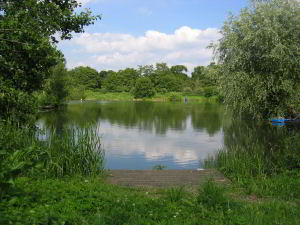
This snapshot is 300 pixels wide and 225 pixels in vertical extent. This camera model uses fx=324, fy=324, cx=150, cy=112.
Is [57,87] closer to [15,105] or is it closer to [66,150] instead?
[15,105]

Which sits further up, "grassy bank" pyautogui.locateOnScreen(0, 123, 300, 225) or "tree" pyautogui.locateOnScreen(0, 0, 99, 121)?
"tree" pyautogui.locateOnScreen(0, 0, 99, 121)

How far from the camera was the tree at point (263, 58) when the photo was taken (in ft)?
52.7

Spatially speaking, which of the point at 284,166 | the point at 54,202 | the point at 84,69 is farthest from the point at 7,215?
the point at 84,69

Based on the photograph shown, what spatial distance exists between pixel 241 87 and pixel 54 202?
572 inches

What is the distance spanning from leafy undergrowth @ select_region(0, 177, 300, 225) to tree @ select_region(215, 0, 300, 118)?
12.4 metres

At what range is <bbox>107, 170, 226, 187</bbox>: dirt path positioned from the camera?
248 inches

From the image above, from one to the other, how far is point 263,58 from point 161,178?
1236cm

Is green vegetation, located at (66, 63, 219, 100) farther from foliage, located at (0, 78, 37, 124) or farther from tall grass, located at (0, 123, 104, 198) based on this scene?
tall grass, located at (0, 123, 104, 198)

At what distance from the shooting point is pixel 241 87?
56.4 ft

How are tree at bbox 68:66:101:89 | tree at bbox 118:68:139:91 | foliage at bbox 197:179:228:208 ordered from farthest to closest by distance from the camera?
tree at bbox 68:66:101:89
tree at bbox 118:68:139:91
foliage at bbox 197:179:228:208

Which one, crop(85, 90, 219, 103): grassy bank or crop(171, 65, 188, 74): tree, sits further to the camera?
crop(171, 65, 188, 74): tree

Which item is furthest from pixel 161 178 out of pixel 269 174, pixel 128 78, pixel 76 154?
pixel 128 78

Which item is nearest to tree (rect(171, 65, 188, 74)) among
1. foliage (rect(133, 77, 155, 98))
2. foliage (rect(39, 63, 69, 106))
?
foliage (rect(133, 77, 155, 98))

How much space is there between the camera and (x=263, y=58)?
55.6 ft
